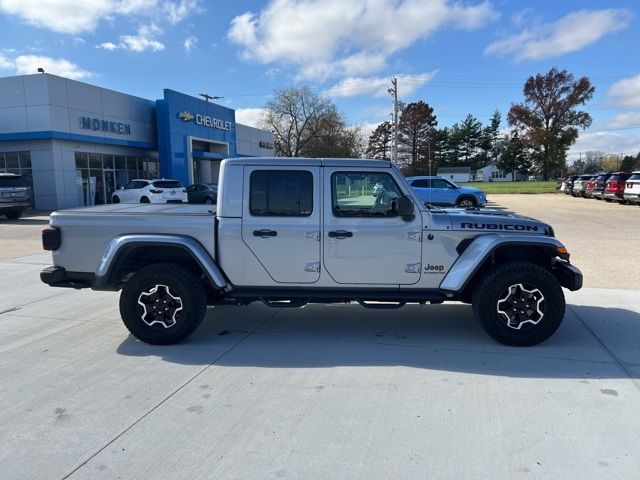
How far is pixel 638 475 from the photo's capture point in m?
2.69

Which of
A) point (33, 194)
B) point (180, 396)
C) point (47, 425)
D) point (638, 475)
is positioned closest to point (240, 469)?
point (180, 396)

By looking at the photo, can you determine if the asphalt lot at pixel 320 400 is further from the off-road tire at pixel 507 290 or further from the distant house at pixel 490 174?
the distant house at pixel 490 174

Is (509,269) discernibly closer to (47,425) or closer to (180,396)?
(180,396)

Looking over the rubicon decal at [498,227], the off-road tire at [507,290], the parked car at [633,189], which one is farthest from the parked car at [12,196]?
the parked car at [633,189]

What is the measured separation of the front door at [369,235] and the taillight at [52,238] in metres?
2.78

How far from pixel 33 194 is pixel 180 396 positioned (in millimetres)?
25219

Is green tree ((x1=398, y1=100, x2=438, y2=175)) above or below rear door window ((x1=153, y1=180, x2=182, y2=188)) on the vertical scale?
above

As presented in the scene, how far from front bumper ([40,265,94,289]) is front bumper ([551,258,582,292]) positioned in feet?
16.0

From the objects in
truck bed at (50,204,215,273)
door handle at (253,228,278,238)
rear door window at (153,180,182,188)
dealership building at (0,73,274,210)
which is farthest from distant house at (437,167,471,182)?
truck bed at (50,204,215,273)

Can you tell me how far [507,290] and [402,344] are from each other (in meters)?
1.17

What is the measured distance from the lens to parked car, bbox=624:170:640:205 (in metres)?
23.8

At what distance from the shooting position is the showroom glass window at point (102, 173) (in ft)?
85.3

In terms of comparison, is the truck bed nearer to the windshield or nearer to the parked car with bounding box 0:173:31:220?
the parked car with bounding box 0:173:31:220

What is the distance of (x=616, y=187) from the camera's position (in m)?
26.8
